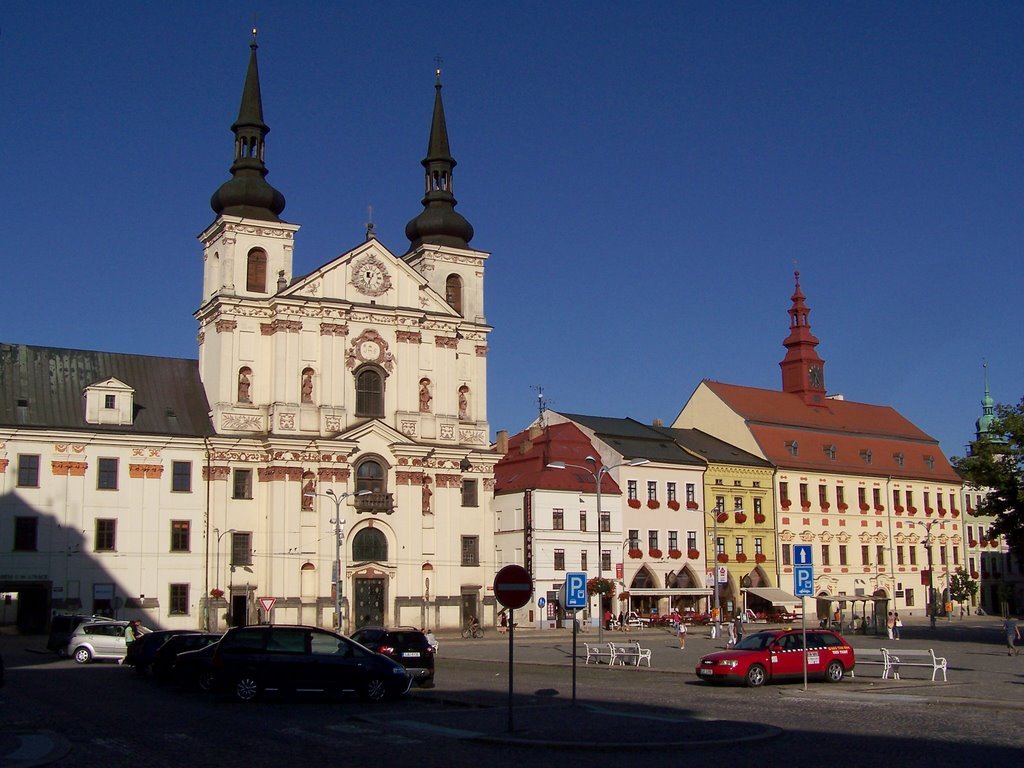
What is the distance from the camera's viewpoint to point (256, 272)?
6712 cm

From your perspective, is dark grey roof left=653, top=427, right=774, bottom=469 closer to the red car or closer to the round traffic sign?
the red car

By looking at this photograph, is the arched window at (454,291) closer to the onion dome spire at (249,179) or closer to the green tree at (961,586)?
the onion dome spire at (249,179)

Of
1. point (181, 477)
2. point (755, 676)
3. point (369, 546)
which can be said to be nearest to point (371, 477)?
point (369, 546)

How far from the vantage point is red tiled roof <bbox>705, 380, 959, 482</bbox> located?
87.7 m

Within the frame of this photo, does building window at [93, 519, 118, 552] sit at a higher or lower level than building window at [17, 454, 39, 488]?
lower

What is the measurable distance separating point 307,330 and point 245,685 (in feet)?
141

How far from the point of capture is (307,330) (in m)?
66.4

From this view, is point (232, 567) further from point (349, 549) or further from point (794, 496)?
point (794, 496)

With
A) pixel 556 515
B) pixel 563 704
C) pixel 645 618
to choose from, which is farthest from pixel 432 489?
pixel 563 704

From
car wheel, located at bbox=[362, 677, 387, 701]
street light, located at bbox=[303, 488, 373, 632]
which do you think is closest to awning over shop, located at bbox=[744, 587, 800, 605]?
street light, located at bbox=[303, 488, 373, 632]

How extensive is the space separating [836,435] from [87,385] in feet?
184

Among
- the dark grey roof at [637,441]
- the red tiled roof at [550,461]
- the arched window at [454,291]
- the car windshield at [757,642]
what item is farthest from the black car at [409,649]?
the dark grey roof at [637,441]

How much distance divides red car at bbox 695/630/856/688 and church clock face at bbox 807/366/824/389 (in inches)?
2653

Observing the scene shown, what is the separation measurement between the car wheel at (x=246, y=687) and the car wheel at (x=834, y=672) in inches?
570
